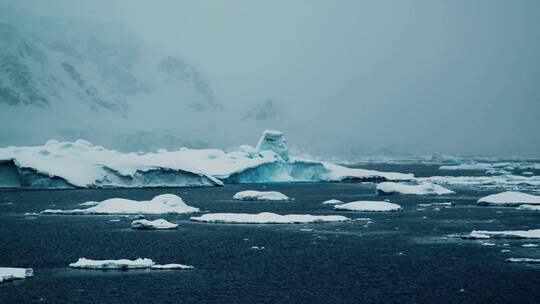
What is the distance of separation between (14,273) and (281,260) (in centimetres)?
990

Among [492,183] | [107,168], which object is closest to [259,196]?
[107,168]

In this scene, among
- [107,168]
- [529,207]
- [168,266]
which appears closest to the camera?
[168,266]

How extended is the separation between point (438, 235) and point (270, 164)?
133 feet

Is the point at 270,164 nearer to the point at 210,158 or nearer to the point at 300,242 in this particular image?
the point at 210,158

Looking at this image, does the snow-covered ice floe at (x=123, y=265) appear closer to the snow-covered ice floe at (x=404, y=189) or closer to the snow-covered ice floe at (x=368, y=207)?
the snow-covered ice floe at (x=368, y=207)

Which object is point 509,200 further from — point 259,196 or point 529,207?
point 259,196

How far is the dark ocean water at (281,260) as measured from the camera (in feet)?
75.2

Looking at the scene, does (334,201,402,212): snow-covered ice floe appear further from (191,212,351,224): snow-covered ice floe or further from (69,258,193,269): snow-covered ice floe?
(69,258,193,269): snow-covered ice floe

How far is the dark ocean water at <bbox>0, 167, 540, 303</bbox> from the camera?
22906 millimetres

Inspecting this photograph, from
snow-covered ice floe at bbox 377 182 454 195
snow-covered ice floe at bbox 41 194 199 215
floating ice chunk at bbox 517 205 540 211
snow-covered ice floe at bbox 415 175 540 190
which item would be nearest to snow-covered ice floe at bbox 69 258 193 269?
snow-covered ice floe at bbox 41 194 199 215

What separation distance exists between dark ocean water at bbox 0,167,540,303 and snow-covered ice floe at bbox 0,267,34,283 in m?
0.42

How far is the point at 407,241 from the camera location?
111ft

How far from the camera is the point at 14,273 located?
81.5 feet

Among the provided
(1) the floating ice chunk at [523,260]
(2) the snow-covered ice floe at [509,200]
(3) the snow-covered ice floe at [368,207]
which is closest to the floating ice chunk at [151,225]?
(3) the snow-covered ice floe at [368,207]
